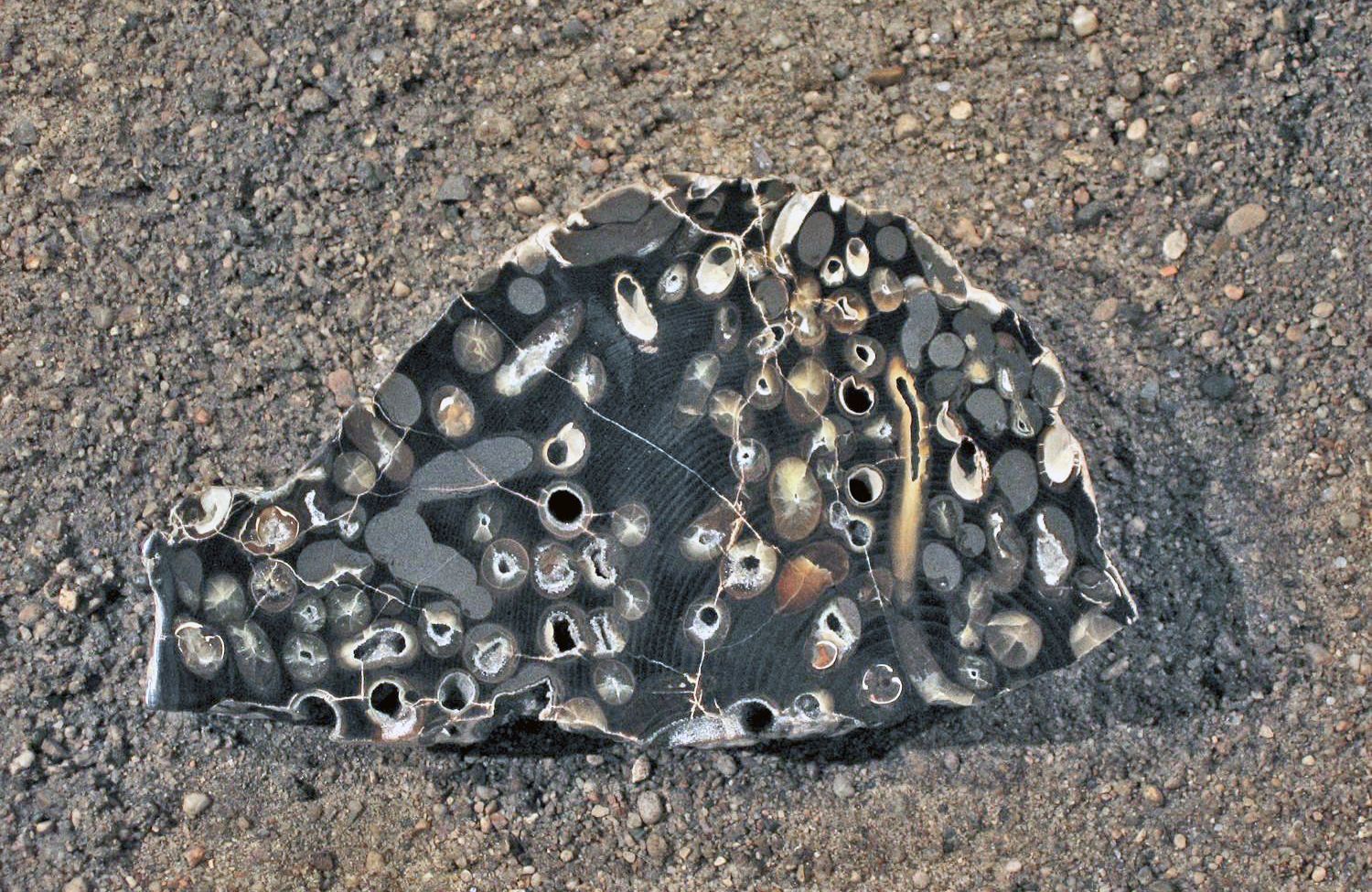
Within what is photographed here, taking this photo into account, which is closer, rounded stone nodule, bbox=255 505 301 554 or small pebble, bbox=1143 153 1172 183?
rounded stone nodule, bbox=255 505 301 554

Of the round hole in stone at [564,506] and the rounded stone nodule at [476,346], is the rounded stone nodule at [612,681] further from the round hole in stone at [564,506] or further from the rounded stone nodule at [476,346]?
the rounded stone nodule at [476,346]

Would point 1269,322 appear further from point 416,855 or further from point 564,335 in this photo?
point 416,855

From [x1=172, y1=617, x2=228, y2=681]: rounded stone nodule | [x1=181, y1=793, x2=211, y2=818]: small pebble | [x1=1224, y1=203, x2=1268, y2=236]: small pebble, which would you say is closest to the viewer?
[x1=172, y1=617, x2=228, y2=681]: rounded stone nodule

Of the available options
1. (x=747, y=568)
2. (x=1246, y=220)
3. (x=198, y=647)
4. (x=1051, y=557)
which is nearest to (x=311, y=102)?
(x=198, y=647)

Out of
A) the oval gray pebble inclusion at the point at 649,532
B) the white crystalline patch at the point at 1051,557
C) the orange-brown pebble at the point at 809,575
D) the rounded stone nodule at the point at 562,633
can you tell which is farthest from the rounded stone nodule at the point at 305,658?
the white crystalline patch at the point at 1051,557

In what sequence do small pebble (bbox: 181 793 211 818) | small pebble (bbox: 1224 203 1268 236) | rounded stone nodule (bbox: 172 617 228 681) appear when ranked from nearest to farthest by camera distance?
rounded stone nodule (bbox: 172 617 228 681), small pebble (bbox: 181 793 211 818), small pebble (bbox: 1224 203 1268 236)

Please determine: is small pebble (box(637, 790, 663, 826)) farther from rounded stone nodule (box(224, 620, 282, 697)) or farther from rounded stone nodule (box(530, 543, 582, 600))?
rounded stone nodule (box(224, 620, 282, 697))

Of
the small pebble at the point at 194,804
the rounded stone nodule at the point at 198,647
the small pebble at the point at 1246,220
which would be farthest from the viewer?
the small pebble at the point at 1246,220

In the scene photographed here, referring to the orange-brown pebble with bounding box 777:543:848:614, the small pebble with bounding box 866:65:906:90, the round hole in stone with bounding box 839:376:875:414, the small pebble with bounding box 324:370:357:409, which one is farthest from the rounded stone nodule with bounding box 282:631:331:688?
the small pebble with bounding box 866:65:906:90

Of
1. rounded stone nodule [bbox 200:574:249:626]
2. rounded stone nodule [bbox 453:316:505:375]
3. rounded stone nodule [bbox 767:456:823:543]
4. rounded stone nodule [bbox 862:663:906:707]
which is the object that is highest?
rounded stone nodule [bbox 767:456:823:543]
